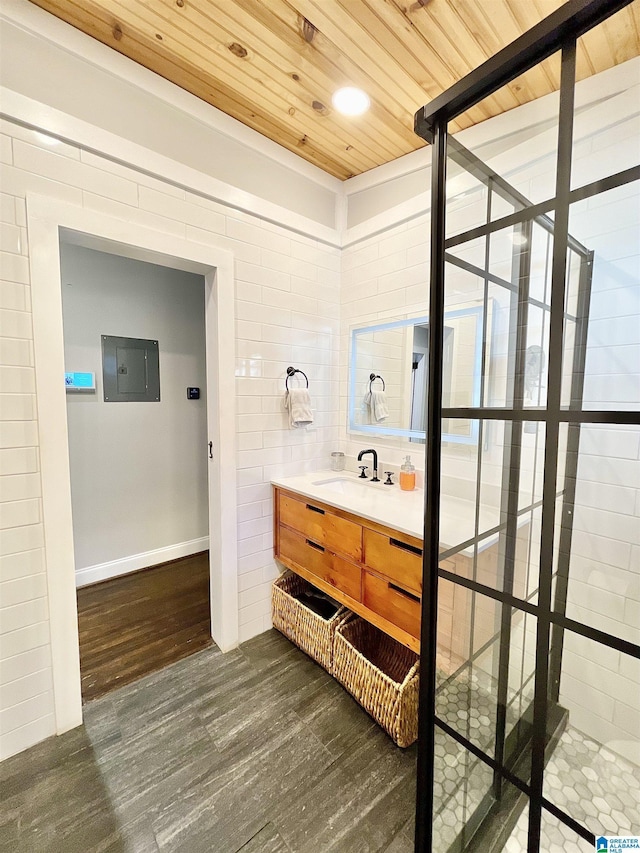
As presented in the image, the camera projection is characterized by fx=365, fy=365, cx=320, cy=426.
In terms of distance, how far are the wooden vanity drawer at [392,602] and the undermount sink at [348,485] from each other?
1.62ft

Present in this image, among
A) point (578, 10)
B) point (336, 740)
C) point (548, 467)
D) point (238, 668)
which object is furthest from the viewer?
point (238, 668)

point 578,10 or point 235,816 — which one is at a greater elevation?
point 578,10

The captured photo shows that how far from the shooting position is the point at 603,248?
2.43ft

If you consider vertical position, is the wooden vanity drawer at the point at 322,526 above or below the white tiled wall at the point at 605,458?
below

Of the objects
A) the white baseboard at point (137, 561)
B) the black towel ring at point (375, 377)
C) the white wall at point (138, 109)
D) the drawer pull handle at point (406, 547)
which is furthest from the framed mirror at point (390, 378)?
the white baseboard at point (137, 561)

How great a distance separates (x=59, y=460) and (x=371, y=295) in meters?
1.85

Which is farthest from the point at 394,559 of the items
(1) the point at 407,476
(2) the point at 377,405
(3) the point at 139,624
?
(3) the point at 139,624

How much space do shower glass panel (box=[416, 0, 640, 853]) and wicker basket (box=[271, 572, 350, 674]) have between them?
0.83 metres

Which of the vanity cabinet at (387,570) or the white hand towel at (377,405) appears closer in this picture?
the vanity cabinet at (387,570)

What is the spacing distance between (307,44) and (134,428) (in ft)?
8.20

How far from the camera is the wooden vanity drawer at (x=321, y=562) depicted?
1713 millimetres

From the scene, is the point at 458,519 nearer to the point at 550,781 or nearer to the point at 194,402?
the point at 550,781

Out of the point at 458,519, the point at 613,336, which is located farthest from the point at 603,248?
the point at 458,519

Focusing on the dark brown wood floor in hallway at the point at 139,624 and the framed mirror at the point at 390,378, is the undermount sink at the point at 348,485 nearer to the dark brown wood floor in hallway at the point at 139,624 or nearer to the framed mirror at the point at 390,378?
the framed mirror at the point at 390,378
